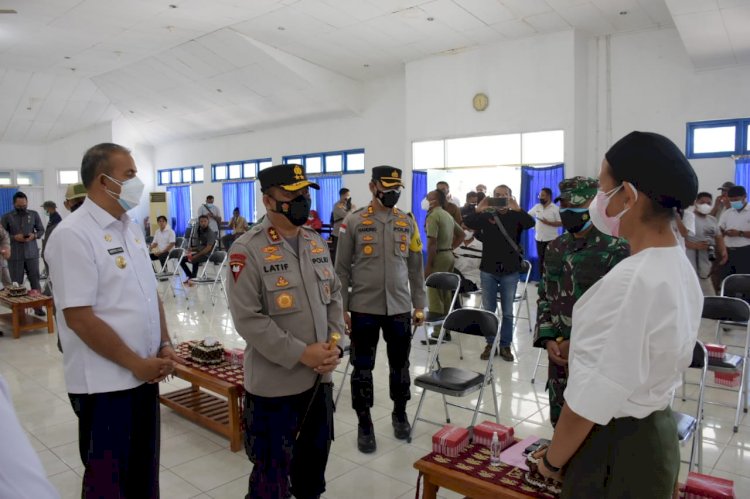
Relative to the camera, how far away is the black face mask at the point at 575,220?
2.36 metres

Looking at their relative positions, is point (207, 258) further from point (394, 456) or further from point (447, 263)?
point (394, 456)

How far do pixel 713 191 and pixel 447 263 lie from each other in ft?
18.2

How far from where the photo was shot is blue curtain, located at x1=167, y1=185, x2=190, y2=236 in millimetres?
18703

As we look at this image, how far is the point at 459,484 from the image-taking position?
7.02 ft

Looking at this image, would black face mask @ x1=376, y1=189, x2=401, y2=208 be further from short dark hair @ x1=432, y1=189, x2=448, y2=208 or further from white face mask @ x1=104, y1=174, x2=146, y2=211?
short dark hair @ x1=432, y1=189, x2=448, y2=208

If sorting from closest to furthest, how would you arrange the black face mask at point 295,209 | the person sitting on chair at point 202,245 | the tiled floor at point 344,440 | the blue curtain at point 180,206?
the black face mask at point 295,209 < the tiled floor at point 344,440 < the person sitting on chair at point 202,245 < the blue curtain at point 180,206

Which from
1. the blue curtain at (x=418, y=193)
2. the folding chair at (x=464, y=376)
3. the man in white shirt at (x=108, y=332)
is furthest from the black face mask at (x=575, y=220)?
the blue curtain at (x=418, y=193)

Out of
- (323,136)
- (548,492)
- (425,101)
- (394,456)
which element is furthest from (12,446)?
(323,136)

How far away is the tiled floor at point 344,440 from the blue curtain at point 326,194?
29.2 feet

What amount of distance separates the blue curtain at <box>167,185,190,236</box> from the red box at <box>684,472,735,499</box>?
18.3 metres

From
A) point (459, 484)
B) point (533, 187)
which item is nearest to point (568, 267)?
point (459, 484)

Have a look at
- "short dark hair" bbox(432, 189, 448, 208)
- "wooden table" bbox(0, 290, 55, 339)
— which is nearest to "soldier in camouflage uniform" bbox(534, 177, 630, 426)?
"short dark hair" bbox(432, 189, 448, 208)

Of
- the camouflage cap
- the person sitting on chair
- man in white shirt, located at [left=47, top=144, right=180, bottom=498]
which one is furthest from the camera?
the person sitting on chair

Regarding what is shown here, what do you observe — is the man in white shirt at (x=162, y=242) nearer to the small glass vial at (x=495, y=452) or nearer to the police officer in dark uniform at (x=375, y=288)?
the police officer in dark uniform at (x=375, y=288)
